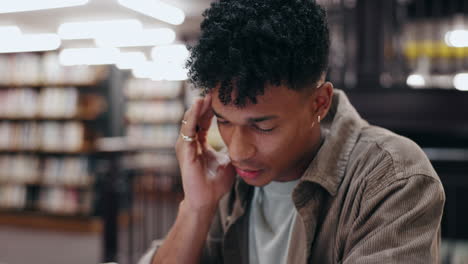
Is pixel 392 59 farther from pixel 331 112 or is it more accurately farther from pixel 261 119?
pixel 261 119

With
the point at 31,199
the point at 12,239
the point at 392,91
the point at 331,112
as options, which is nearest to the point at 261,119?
the point at 331,112

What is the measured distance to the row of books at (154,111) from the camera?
7539 millimetres

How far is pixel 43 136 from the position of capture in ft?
18.2

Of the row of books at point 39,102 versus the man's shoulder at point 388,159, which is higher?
the man's shoulder at point 388,159

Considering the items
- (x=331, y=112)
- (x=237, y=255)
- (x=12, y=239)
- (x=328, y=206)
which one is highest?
(x=331, y=112)

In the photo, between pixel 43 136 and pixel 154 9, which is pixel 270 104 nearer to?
pixel 43 136

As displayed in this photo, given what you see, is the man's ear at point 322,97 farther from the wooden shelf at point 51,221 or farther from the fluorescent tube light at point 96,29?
the fluorescent tube light at point 96,29

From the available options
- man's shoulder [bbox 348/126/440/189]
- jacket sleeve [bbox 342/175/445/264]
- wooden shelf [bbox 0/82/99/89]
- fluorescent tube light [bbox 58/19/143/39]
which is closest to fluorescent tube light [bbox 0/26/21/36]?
fluorescent tube light [bbox 58/19/143/39]

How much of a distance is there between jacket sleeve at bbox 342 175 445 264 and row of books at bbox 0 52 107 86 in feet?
16.6

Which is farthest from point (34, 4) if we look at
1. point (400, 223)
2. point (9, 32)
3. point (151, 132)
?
point (400, 223)

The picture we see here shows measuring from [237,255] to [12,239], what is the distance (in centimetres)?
448

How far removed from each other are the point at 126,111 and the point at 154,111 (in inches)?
20.8

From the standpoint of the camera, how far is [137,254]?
13.6 feet

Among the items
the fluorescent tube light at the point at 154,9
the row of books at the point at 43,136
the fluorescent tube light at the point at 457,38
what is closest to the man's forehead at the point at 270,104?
→ the row of books at the point at 43,136
